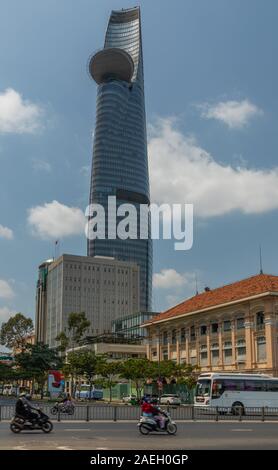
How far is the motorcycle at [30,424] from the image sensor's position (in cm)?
2270

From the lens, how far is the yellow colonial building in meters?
65.0

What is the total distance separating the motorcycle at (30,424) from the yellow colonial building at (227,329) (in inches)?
1751

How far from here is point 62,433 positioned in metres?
23.1

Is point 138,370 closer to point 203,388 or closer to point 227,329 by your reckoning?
Result: point 227,329

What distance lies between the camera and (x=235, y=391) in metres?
44.9

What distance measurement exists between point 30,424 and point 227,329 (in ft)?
170

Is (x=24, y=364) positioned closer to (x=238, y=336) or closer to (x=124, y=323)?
(x=238, y=336)

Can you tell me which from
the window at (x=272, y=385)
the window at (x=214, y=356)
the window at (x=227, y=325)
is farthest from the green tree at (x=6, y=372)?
the window at (x=272, y=385)

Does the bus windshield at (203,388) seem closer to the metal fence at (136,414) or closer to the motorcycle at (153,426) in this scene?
the metal fence at (136,414)

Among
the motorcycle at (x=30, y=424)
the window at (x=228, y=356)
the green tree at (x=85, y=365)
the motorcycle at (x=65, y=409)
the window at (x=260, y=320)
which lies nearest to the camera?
the motorcycle at (x=30, y=424)

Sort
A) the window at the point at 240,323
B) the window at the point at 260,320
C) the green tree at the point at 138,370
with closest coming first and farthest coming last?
the window at the point at 260,320
the window at the point at 240,323
the green tree at the point at 138,370

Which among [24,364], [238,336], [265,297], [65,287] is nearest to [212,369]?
[238,336]
